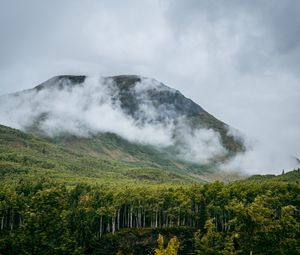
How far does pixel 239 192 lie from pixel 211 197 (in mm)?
10280

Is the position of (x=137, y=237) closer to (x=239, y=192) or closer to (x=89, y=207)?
(x=89, y=207)

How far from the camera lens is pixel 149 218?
166 m

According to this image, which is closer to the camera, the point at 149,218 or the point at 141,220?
the point at 149,218

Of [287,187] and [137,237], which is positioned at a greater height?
[287,187]

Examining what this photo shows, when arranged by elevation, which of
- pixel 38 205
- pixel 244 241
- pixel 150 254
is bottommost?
pixel 150 254

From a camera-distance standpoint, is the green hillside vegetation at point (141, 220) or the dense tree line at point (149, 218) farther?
the green hillside vegetation at point (141, 220)

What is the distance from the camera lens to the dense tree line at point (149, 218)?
81625 mm

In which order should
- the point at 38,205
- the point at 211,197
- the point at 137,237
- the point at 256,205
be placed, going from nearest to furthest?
the point at 256,205, the point at 38,205, the point at 137,237, the point at 211,197

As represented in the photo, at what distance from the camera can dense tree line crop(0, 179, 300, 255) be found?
81.6 meters

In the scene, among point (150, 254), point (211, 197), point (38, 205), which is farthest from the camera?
point (211, 197)

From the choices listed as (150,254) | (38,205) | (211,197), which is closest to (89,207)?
(150,254)

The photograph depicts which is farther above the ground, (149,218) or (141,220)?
(149,218)

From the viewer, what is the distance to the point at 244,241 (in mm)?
76625

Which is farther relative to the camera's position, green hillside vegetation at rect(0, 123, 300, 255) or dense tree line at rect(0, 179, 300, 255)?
green hillside vegetation at rect(0, 123, 300, 255)
